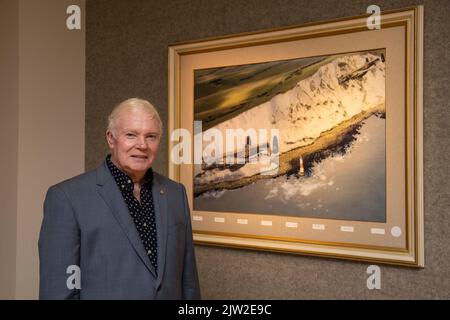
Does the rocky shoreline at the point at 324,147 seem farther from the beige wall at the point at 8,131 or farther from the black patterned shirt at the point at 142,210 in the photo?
the beige wall at the point at 8,131

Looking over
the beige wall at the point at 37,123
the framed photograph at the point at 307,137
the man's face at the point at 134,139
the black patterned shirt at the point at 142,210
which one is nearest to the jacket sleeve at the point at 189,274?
the black patterned shirt at the point at 142,210

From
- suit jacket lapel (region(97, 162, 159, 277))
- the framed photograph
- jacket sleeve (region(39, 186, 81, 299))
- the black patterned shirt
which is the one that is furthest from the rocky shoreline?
jacket sleeve (region(39, 186, 81, 299))

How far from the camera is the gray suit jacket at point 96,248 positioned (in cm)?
141

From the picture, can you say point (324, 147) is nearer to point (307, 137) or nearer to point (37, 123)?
point (307, 137)

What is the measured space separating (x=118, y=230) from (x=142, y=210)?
0.12 meters

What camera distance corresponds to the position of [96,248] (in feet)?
4.74

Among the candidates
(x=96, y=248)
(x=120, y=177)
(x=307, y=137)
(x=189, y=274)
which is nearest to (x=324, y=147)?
(x=307, y=137)

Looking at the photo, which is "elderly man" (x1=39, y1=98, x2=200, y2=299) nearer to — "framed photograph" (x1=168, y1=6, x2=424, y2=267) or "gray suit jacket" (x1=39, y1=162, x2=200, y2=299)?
"gray suit jacket" (x1=39, y1=162, x2=200, y2=299)

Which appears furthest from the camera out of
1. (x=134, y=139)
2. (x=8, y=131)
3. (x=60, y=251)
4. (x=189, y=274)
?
(x=8, y=131)

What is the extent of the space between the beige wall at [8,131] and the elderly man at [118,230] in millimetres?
1094

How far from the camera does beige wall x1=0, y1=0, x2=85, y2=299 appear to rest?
→ 2.45 meters

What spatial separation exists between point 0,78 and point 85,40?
55 centimetres
